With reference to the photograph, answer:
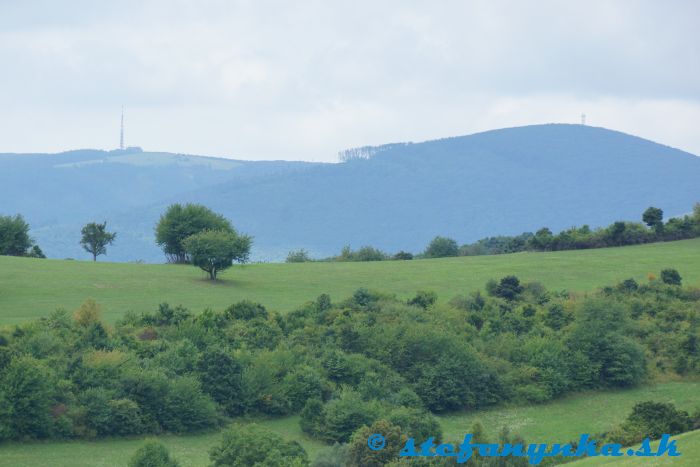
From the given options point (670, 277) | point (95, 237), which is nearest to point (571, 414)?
point (670, 277)

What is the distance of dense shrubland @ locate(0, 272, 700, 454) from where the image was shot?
47.5 meters

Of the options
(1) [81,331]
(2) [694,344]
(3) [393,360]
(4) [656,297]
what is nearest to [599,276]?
(4) [656,297]

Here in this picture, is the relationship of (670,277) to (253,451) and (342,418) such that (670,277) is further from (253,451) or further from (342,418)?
(253,451)

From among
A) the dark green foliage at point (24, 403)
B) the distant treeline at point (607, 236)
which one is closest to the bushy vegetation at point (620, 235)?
the distant treeline at point (607, 236)

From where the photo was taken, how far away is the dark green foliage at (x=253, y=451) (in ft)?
116

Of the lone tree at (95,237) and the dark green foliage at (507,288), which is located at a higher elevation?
the lone tree at (95,237)

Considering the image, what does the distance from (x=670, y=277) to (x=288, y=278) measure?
28.8 m

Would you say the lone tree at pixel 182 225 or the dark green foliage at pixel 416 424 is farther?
the lone tree at pixel 182 225

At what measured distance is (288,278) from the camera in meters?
84.4

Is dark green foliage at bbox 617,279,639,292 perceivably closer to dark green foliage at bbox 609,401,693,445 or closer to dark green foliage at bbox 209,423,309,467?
dark green foliage at bbox 609,401,693,445

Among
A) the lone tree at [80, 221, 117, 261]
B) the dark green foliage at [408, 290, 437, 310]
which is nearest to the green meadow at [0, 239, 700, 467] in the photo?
the dark green foliage at [408, 290, 437, 310]

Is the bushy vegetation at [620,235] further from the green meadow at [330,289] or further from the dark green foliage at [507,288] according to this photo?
the dark green foliage at [507,288]

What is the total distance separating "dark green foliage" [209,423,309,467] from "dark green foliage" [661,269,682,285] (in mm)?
52164

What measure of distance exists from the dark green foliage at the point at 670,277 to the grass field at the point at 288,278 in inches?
49.1
